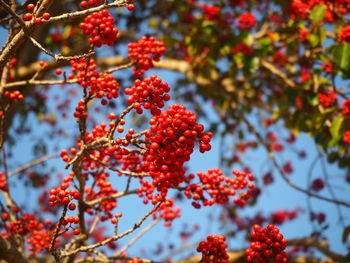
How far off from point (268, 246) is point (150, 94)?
3.32ft

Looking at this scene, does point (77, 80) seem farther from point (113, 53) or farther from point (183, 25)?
point (113, 53)

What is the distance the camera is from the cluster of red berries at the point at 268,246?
168 centimetres

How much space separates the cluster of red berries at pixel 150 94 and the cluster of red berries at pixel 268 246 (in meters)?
0.87

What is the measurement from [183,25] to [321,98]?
2684 mm

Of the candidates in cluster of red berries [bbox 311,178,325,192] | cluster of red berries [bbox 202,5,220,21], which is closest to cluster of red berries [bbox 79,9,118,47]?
cluster of red berries [bbox 202,5,220,21]

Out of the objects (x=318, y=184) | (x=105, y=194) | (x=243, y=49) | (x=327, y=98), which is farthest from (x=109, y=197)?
(x=318, y=184)

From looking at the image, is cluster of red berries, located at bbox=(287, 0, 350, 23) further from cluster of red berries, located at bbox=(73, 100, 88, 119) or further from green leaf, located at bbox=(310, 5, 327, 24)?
cluster of red berries, located at bbox=(73, 100, 88, 119)

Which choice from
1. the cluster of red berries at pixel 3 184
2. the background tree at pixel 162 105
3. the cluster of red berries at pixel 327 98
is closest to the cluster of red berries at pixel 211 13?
the background tree at pixel 162 105

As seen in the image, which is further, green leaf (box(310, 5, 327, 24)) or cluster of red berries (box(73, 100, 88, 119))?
green leaf (box(310, 5, 327, 24))

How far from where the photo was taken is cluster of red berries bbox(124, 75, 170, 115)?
147cm

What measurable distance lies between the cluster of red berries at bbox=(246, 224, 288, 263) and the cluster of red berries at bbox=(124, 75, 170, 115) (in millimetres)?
870

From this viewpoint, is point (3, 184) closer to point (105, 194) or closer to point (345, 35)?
point (105, 194)

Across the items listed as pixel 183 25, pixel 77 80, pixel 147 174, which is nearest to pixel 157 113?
pixel 147 174

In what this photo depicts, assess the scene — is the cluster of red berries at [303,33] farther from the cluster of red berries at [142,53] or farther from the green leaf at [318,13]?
the cluster of red berries at [142,53]
